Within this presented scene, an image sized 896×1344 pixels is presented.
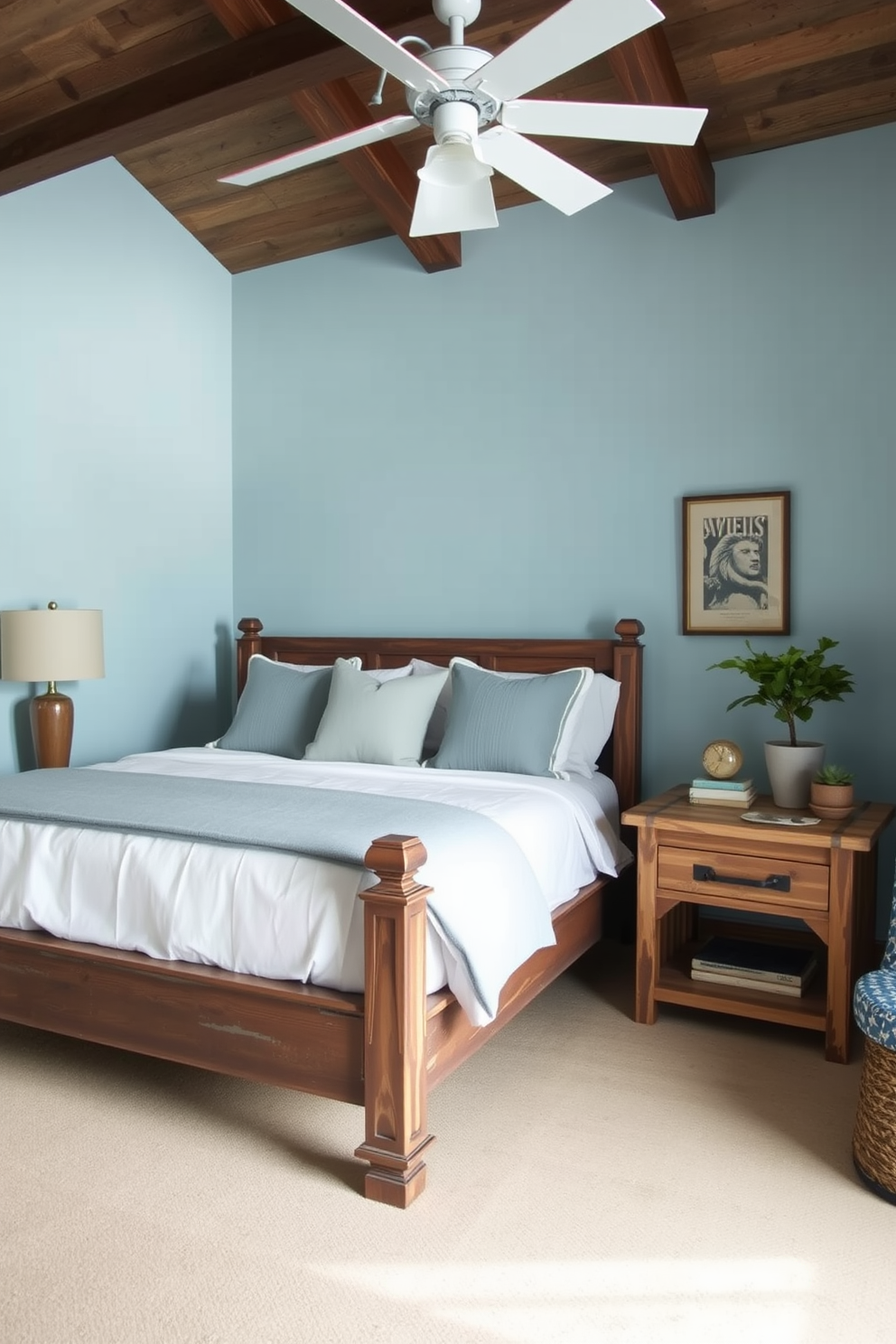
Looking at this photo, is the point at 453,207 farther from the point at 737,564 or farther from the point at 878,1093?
the point at 878,1093

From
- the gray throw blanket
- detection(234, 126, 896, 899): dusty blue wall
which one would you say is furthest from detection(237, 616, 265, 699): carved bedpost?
the gray throw blanket

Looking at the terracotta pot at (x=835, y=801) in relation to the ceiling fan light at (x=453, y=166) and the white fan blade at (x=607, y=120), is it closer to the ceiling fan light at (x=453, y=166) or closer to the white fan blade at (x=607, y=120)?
the white fan blade at (x=607, y=120)

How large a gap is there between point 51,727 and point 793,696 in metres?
2.70

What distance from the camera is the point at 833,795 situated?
312 cm

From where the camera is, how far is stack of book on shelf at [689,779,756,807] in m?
3.32

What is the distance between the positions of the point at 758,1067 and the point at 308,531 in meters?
3.05

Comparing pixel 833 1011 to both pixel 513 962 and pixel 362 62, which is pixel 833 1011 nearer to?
pixel 513 962

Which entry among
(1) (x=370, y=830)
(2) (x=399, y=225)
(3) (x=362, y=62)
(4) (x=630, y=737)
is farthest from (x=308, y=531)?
(1) (x=370, y=830)

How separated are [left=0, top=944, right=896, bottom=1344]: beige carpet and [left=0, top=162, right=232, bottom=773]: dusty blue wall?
1.89 meters

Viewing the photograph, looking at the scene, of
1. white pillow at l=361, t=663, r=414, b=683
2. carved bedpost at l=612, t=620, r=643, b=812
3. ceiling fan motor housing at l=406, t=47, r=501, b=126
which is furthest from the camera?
white pillow at l=361, t=663, r=414, b=683

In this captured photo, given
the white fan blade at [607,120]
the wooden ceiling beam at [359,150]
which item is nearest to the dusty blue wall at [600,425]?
the wooden ceiling beam at [359,150]

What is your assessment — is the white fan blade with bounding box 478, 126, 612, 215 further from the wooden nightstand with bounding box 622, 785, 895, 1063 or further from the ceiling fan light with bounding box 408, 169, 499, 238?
the wooden nightstand with bounding box 622, 785, 895, 1063

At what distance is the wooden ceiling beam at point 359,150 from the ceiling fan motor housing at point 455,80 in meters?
1.18

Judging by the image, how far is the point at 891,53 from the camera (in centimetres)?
326
